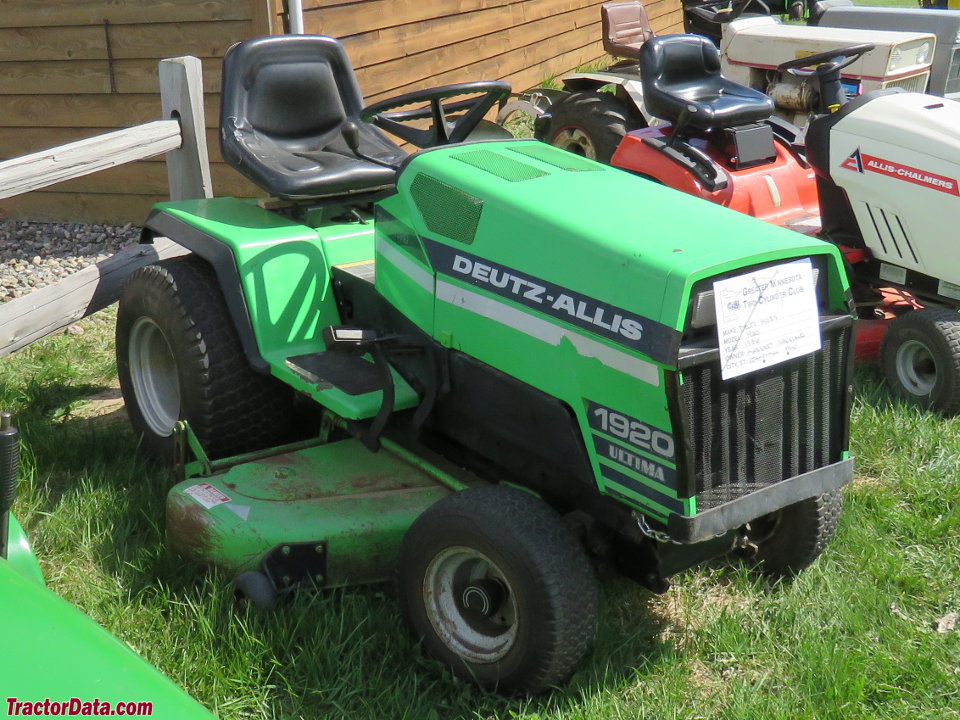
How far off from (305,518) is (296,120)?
161cm

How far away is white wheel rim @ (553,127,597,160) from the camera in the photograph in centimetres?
636

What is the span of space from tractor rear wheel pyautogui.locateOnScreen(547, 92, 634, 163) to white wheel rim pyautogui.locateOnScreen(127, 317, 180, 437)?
3.17 metres

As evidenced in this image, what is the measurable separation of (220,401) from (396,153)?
1.17m

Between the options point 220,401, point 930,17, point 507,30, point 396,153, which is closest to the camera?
point 220,401

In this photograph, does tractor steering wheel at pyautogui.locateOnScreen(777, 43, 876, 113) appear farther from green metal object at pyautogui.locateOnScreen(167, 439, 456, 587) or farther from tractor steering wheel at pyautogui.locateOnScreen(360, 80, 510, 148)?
green metal object at pyautogui.locateOnScreen(167, 439, 456, 587)

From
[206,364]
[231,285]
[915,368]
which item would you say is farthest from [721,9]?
[206,364]

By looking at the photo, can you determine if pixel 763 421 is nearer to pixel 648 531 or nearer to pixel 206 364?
pixel 648 531

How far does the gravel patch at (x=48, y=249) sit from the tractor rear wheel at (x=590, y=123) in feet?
8.38

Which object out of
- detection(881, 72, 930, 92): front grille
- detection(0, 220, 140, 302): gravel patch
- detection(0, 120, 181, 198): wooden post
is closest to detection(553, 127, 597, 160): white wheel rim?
detection(881, 72, 930, 92): front grille

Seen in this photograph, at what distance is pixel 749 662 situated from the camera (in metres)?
2.62

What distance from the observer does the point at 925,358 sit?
3.93m

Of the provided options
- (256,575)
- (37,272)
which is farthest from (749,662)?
(37,272)

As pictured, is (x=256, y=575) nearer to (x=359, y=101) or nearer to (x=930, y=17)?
(x=359, y=101)

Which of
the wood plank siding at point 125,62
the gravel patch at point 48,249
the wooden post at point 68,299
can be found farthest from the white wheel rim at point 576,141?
the wooden post at point 68,299
